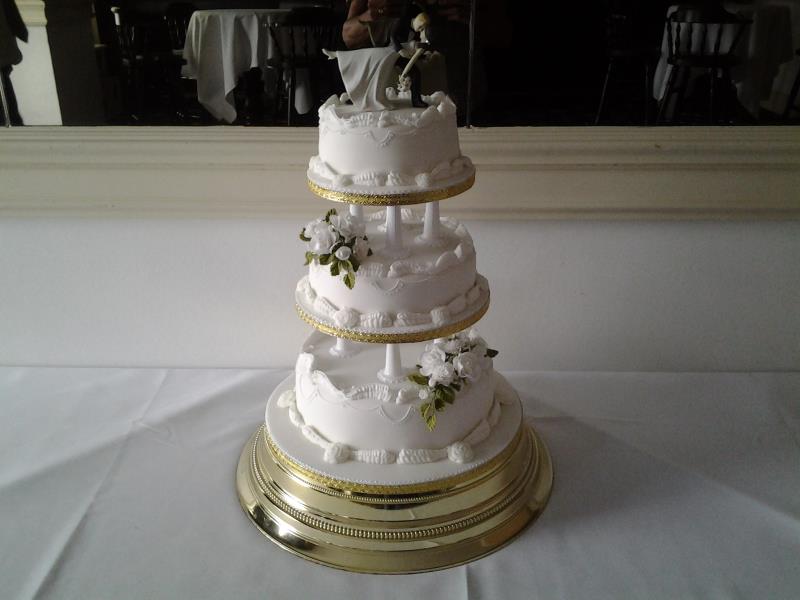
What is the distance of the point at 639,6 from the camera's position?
1.43 meters

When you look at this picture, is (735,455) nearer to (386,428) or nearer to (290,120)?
(386,428)

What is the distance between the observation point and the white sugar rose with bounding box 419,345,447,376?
121cm

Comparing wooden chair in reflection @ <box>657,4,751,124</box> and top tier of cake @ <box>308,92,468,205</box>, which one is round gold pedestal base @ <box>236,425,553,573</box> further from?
wooden chair in reflection @ <box>657,4,751,124</box>

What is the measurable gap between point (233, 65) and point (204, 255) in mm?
483

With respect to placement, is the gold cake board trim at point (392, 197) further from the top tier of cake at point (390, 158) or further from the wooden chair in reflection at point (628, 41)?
the wooden chair in reflection at point (628, 41)

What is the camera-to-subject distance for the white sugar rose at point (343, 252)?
3.63 feet

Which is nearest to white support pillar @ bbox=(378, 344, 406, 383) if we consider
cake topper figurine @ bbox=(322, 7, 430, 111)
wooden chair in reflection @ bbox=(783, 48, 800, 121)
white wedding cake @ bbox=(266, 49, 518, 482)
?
white wedding cake @ bbox=(266, 49, 518, 482)

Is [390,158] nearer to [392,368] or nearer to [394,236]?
[394,236]

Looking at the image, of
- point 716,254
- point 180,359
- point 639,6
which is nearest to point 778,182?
point 716,254

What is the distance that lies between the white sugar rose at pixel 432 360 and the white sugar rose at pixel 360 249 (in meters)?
0.22

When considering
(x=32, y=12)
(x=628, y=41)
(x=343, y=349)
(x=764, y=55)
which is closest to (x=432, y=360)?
(x=343, y=349)

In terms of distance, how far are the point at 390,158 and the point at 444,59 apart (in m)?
0.47

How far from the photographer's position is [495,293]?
1715 mm

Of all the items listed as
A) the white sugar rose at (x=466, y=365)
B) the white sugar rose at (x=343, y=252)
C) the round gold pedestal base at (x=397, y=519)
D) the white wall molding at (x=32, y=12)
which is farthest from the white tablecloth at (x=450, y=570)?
the white wall molding at (x=32, y=12)
